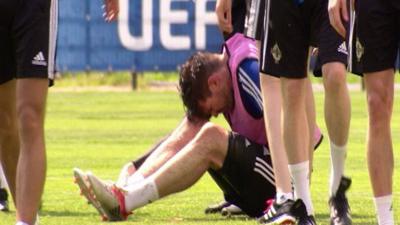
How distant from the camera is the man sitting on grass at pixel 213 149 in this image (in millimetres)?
9258

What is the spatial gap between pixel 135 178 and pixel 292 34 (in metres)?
1.54

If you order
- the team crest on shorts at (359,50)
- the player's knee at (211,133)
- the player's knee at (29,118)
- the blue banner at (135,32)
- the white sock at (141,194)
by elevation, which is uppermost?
the team crest on shorts at (359,50)

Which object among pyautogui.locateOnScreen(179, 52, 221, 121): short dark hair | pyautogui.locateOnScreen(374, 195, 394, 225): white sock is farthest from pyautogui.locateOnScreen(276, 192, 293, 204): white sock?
pyautogui.locateOnScreen(374, 195, 394, 225): white sock

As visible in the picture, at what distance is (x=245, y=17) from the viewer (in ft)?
33.6

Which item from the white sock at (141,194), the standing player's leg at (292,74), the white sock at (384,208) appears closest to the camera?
the white sock at (384,208)

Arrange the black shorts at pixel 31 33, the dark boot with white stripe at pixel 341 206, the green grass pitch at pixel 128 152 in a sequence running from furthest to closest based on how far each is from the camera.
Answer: the green grass pitch at pixel 128 152
the dark boot with white stripe at pixel 341 206
the black shorts at pixel 31 33

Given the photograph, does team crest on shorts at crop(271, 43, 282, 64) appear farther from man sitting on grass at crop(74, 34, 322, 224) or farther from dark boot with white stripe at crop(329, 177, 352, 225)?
dark boot with white stripe at crop(329, 177, 352, 225)

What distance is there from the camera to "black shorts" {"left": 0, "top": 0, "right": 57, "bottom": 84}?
8047mm

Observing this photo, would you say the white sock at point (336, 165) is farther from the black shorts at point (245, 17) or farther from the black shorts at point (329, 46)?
the black shorts at point (245, 17)

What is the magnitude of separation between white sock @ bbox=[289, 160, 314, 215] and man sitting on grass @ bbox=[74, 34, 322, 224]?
66cm

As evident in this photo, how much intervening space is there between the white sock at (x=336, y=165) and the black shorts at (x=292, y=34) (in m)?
0.74

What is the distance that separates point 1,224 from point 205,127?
1360mm

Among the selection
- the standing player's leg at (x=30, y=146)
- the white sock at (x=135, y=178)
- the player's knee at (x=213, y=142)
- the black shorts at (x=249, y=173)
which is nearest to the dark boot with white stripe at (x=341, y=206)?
the black shorts at (x=249, y=173)

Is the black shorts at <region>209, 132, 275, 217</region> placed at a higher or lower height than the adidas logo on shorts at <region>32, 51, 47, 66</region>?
lower
